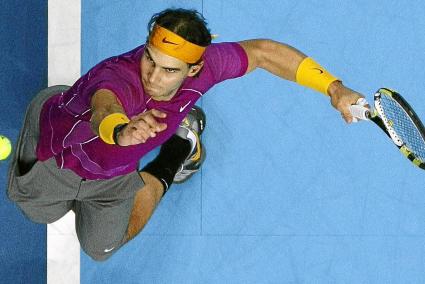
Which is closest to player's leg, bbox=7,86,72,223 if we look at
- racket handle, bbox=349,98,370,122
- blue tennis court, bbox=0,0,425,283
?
blue tennis court, bbox=0,0,425,283

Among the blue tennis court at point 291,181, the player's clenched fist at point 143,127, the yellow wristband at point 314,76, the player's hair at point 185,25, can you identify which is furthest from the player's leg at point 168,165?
the player's clenched fist at point 143,127

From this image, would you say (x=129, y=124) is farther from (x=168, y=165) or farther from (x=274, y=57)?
(x=168, y=165)

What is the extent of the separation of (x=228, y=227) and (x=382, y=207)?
629 millimetres

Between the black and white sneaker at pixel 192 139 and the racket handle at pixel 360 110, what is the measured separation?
87 cm

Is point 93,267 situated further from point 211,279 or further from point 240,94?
point 240,94

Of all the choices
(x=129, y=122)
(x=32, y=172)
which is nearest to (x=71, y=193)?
(x=32, y=172)

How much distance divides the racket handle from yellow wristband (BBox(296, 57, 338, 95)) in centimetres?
18

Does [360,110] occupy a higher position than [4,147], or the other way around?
[360,110]

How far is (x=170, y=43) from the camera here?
2125mm

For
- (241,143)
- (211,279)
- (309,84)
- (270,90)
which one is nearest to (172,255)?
(211,279)

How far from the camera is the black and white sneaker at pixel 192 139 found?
2929 millimetres

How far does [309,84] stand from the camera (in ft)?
8.09

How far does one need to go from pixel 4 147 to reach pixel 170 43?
1.07m

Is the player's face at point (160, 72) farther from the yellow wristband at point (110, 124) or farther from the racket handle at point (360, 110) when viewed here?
the racket handle at point (360, 110)
